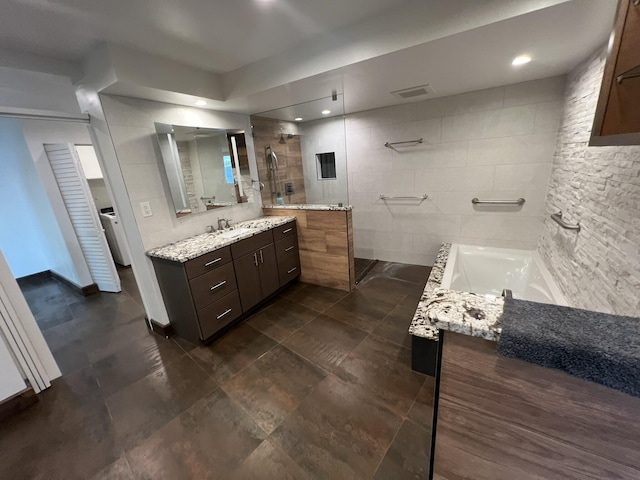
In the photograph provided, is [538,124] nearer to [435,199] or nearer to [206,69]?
[435,199]

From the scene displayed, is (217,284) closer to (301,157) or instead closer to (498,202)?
(301,157)

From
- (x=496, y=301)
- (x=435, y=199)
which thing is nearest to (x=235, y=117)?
(x=435, y=199)

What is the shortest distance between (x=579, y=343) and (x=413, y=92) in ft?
8.71

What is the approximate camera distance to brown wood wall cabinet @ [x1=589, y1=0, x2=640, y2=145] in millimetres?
704

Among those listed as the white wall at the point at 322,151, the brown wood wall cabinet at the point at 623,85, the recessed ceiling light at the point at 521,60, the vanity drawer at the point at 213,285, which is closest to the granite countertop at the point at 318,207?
the white wall at the point at 322,151

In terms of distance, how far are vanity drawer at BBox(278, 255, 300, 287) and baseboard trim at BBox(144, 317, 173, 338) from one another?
117 centimetres

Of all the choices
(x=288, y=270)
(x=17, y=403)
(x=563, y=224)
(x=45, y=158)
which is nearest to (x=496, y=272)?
(x=563, y=224)

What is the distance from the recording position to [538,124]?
8.05 feet

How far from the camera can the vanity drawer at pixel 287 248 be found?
285 cm

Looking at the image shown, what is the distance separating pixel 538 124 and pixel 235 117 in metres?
3.22

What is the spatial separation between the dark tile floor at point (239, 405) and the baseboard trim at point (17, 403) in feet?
0.15

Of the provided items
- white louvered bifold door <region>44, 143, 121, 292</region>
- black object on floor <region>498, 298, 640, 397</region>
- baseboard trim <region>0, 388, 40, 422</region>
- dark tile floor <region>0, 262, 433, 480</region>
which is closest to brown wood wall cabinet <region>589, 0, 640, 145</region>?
black object on floor <region>498, 298, 640, 397</region>

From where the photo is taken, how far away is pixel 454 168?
2.96 meters

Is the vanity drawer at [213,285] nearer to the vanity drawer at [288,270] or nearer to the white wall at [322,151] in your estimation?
the vanity drawer at [288,270]
